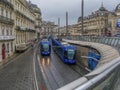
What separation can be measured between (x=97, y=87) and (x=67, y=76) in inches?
984

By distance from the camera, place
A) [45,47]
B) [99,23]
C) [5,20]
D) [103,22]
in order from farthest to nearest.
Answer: [99,23] < [103,22] < [45,47] < [5,20]

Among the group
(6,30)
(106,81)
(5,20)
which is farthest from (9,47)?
(106,81)

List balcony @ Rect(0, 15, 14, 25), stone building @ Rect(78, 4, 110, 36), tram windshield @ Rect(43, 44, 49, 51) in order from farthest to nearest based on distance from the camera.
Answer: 1. stone building @ Rect(78, 4, 110, 36)
2. tram windshield @ Rect(43, 44, 49, 51)
3. balcony @ Rect(0, 15, 14, 25)

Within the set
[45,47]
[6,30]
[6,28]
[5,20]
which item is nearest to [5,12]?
[5,20]

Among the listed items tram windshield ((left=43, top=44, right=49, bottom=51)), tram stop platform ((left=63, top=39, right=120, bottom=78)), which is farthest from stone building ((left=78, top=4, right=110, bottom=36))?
tram stop platform ((left=63, top=39, right=120, bottom=78))

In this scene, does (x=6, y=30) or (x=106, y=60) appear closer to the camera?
(x=106, y=60)

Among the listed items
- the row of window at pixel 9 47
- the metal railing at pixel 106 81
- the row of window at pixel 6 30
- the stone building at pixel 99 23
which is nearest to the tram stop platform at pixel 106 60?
the metal railing at pixel 106 81

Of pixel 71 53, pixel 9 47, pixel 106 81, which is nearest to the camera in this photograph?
pixel 106 81

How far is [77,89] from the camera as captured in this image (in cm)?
248

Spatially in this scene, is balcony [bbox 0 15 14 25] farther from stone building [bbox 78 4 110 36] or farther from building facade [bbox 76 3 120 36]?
stone building [bbox 78 4 110 36]

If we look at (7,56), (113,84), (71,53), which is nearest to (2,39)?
(7,56)

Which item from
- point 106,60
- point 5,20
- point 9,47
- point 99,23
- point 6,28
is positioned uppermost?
point 99,23

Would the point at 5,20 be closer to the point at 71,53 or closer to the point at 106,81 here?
the point at 71,53

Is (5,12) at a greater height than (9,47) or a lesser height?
greater
